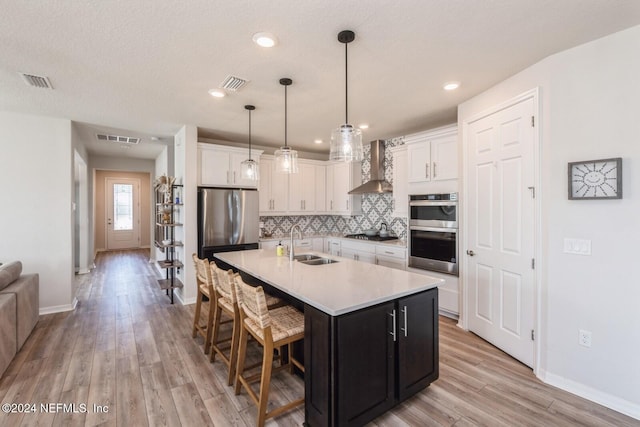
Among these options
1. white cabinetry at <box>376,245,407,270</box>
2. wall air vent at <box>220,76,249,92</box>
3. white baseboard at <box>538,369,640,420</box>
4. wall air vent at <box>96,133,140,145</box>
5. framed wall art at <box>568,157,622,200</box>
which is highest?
wall air vent at <box>96,133,140,145</box>

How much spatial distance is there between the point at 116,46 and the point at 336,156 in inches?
71.0

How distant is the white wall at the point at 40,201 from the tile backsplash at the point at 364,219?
2.93 metres

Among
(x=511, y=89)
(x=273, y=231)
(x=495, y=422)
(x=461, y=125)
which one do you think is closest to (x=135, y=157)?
(x=273, y=231)

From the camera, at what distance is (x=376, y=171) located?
17.1 ft

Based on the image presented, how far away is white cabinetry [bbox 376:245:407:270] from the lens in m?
4.20

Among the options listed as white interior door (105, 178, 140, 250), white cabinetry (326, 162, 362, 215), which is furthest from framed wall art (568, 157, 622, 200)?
white interior door (105, 178, 140, 250)

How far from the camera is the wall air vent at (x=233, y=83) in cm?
276

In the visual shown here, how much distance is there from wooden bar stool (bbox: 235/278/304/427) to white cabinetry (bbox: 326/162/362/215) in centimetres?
351

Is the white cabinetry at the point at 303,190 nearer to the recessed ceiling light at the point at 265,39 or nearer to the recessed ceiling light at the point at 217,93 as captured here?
the recessed ceiling light at the point at 217,93

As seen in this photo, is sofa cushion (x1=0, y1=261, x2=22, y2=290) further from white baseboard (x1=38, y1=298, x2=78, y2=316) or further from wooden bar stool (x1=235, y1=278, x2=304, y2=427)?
wooden bar stool (x1=235, y1=278, x2=304, y2=427)

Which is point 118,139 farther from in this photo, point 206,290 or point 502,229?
point 502,229

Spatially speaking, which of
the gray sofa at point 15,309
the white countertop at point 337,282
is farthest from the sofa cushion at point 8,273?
the white countertop at point 337,282

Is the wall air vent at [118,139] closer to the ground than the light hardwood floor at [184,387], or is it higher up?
higher up

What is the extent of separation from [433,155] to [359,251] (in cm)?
189
